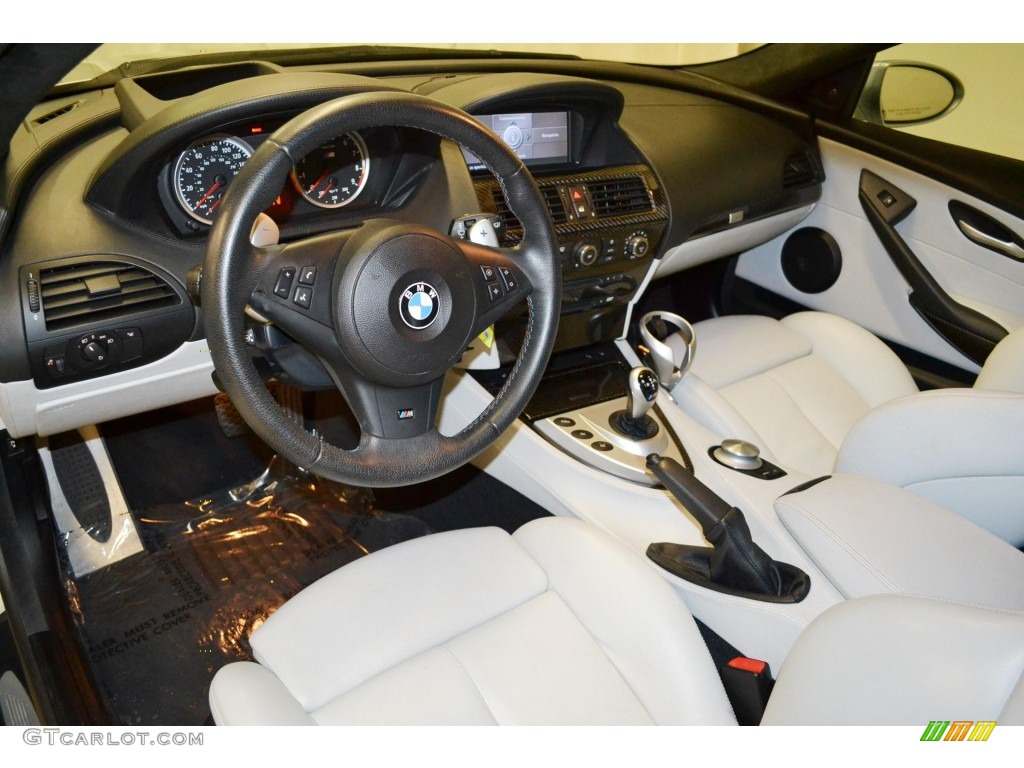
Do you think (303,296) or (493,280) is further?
(493,280)

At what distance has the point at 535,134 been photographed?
6.25ft

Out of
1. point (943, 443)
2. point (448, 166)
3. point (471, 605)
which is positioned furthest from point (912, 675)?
point (448, 166)

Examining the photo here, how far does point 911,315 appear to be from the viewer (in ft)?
7.94

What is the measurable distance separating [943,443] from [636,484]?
22.3 inches

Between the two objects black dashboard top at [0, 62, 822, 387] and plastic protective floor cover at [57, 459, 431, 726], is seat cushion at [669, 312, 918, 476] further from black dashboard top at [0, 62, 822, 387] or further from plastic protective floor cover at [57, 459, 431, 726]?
plastic protective floor cover at [57, 459, 431, 726]

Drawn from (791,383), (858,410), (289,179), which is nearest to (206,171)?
(289,179)

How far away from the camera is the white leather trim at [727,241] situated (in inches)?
89.5

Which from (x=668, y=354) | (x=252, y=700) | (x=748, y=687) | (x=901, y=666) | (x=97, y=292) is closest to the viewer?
(x=901, y=666)

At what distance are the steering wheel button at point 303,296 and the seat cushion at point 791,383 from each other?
1.12 meters

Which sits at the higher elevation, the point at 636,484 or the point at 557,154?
the point at 557,154

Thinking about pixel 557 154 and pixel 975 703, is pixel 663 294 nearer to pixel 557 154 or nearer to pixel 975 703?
pixel 557 154

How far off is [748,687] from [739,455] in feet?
1.83

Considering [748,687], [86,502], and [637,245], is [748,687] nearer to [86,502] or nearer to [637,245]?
[637,245]

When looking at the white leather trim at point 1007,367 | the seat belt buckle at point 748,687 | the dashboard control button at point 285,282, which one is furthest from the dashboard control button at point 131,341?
the white leather trim at point 1007,367
